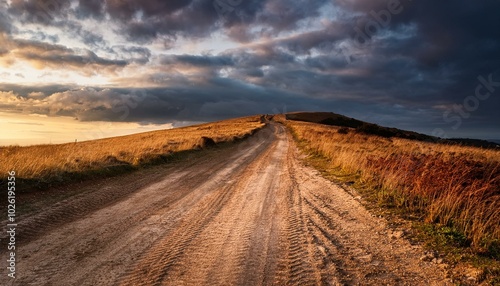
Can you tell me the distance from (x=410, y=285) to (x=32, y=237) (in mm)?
6730

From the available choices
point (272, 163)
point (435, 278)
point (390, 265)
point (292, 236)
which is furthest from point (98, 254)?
point (272, 163)

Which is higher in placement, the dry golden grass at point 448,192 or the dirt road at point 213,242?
the dry golden grass at point 448,192

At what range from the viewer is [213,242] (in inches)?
248

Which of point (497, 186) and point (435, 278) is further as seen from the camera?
point (497, 186)

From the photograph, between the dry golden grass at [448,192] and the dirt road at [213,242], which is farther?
the dry golden grass at [448,192]

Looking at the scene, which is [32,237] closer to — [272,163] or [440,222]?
[440,222]

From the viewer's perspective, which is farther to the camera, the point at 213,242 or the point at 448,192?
the point at 448,192

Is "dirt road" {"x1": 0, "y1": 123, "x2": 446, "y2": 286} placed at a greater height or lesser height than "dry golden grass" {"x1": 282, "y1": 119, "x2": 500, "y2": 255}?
lesser

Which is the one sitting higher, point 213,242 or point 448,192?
point 448,192

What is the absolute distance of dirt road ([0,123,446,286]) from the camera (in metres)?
4.93

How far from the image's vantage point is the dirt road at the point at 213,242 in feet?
16.2

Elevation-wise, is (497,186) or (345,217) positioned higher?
(497,186)

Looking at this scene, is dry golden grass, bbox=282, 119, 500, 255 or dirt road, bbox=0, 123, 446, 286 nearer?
dirt road, bbox=0, 123, 446, 286

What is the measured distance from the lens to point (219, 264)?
5.32m
